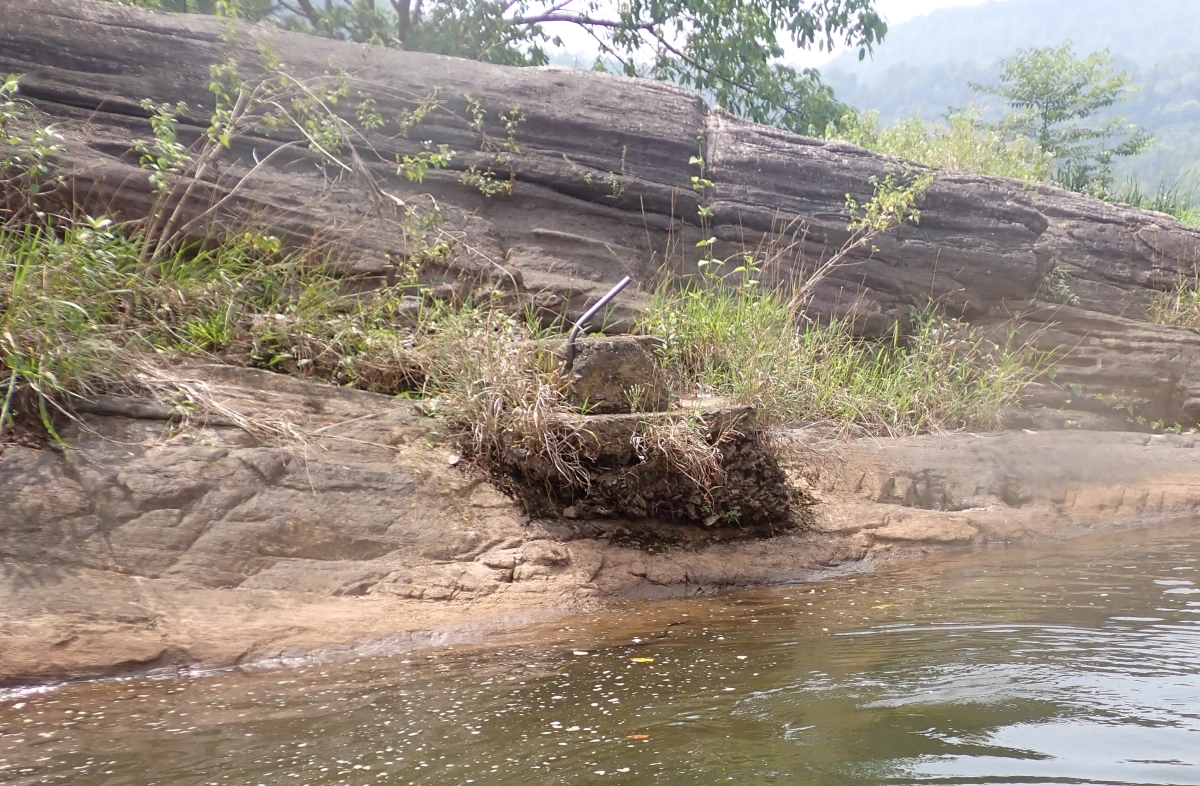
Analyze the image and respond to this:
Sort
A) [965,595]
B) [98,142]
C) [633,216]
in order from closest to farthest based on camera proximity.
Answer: [965,595] → [98,142] → [633,216]

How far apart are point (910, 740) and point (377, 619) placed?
2245mm

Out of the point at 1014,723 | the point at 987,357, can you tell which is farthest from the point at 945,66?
the point at 1014,723

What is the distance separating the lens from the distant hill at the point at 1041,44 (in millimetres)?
69000

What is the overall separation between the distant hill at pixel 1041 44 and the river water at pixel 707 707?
5009 cm

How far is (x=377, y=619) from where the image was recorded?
376 centimetres

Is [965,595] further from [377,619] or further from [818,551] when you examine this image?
[377,619]

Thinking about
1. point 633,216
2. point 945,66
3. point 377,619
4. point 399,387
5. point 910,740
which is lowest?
point 377,619

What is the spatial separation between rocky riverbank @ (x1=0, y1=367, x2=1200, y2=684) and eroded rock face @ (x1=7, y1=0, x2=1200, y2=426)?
7.47 feet

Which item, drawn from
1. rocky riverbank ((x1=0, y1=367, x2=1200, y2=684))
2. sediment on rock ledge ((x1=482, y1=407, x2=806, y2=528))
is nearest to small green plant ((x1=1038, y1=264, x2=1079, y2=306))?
rocky riverbank ((x1=0, y1=367, x2=1200, y2=684))

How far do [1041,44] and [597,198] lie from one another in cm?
6033

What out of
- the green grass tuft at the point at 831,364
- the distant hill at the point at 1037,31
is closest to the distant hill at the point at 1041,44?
the distant hill at the point at 1037,31

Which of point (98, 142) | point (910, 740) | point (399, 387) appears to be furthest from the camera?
point (98, 142)

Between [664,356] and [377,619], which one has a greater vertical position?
[664,356]

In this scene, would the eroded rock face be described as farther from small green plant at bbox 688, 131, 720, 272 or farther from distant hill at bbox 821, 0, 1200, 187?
distant hill at bbox 821, 0, 1200, 187
